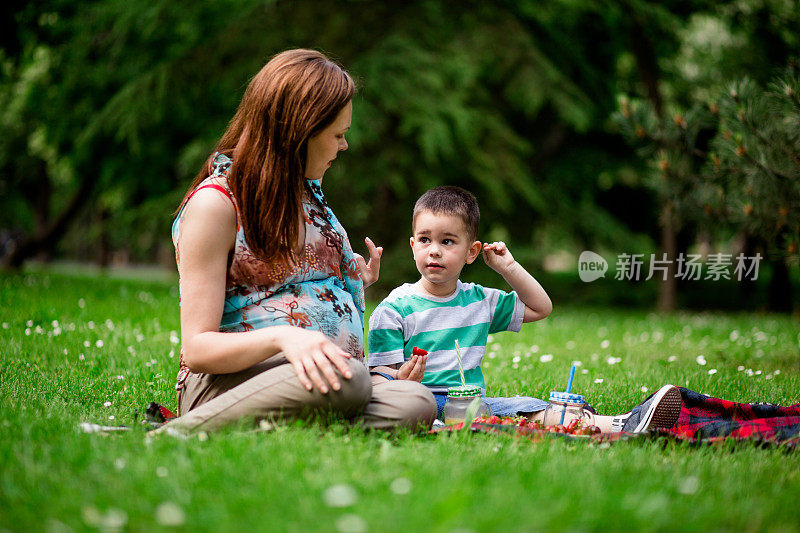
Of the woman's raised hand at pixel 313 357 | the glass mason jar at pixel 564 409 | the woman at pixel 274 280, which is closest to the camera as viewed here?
the woman's raised hand at pixel 313 357

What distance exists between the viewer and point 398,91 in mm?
10023

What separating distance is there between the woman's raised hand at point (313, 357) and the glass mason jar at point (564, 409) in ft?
4.07

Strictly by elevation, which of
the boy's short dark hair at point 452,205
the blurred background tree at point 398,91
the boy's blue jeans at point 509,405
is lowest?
the boy's blue jeans at point 509,405

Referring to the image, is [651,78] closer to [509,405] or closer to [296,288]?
[509,405]

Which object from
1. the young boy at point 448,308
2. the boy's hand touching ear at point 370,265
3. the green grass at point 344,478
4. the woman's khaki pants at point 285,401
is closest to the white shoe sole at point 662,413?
the young boy at point 448,308

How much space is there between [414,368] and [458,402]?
0.81ft

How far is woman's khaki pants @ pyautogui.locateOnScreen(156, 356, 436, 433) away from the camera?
103 inches

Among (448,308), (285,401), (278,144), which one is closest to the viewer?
(285,401)

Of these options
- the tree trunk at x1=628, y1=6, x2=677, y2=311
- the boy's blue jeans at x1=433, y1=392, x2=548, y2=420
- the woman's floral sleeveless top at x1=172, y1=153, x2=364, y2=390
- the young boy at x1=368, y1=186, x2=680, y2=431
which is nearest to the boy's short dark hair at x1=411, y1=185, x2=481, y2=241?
the young boy at x1=368, y1=186, x2=680, y2=431

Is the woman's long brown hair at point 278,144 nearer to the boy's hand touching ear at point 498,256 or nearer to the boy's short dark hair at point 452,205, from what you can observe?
the boy's short dark hair at point 452,205

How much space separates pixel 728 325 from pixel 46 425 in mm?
8602

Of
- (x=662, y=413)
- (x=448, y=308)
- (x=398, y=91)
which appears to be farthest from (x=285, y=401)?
(x=398, y=91)

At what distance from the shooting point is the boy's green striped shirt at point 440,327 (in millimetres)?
3420

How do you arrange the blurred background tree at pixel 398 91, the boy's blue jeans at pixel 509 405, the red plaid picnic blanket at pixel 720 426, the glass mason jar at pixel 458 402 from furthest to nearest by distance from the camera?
the blurred background tree at pixel 398 91, the boy's blue jeans at pixel 509 405, the glass mason jar at pixel 458 402, the red plaid picnic blanket at pixel 720 426
